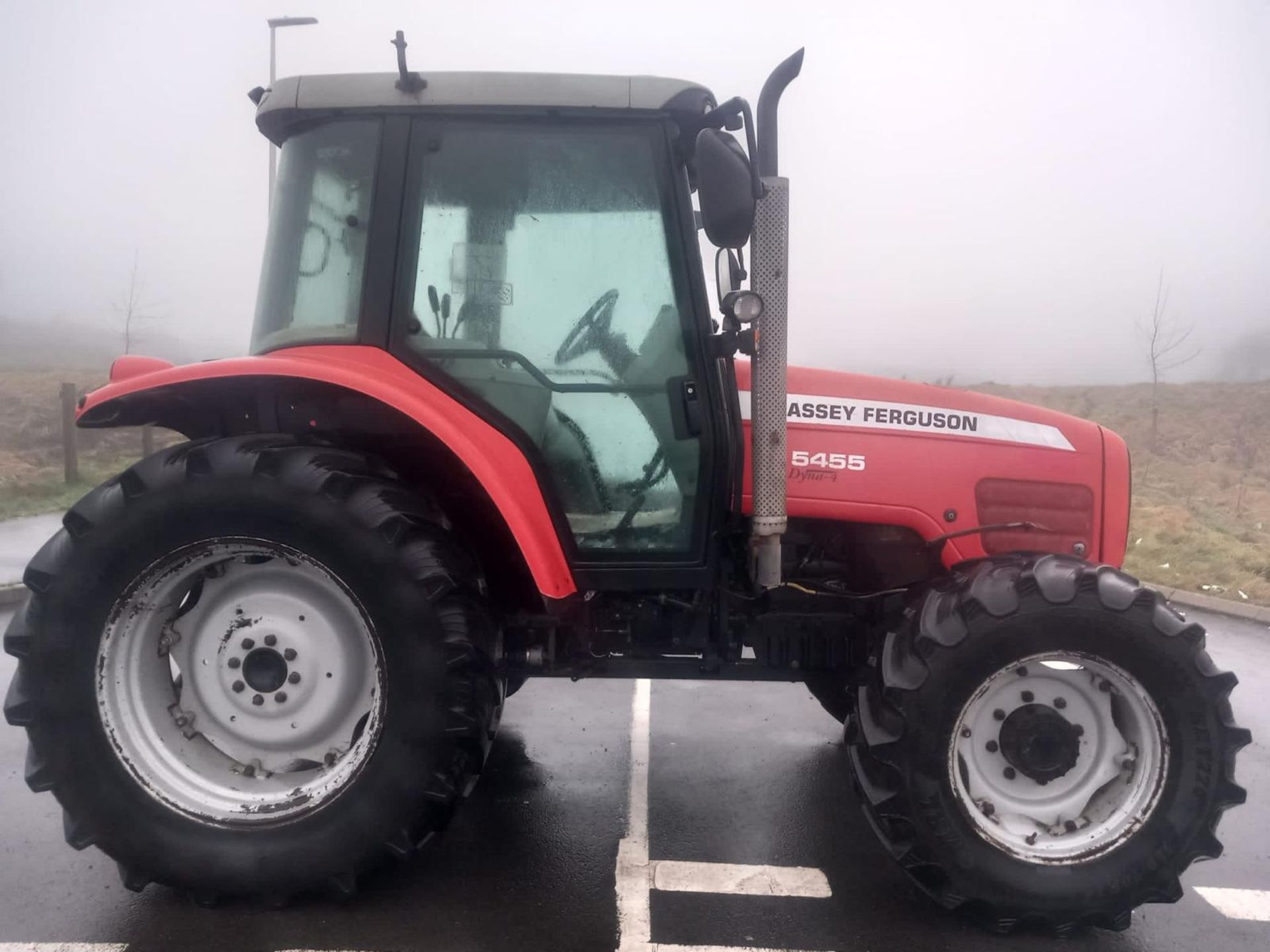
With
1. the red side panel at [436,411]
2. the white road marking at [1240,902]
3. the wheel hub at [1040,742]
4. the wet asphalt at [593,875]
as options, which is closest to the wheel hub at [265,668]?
the wet asphalt at [593,875]

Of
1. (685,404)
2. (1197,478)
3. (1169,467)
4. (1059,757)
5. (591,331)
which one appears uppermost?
(1169,467)

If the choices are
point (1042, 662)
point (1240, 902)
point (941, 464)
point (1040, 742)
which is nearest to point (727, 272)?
point (941, 464)

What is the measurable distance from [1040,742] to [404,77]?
9.03 ft

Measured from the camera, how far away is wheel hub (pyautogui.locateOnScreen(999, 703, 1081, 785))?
2.68 m

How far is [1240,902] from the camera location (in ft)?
9.11

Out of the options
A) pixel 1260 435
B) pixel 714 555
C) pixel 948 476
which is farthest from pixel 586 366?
pixel 1260 435

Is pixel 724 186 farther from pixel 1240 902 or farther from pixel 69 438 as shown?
pixel 69 438

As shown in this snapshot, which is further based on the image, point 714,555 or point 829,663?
point 829,663

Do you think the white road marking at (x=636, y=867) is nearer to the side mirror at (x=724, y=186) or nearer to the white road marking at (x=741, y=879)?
the white road marking at (x=741, y=879)

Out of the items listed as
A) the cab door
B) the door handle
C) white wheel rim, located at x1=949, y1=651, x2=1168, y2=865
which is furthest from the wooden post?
white wheel rim, located at x1=949, y1=651, x2=1168, y2=865

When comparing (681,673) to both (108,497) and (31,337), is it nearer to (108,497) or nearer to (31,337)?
(108,497)

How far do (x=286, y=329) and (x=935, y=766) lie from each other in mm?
2382

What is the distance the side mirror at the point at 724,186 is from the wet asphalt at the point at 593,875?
6.44ft

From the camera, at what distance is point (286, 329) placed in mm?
2832
